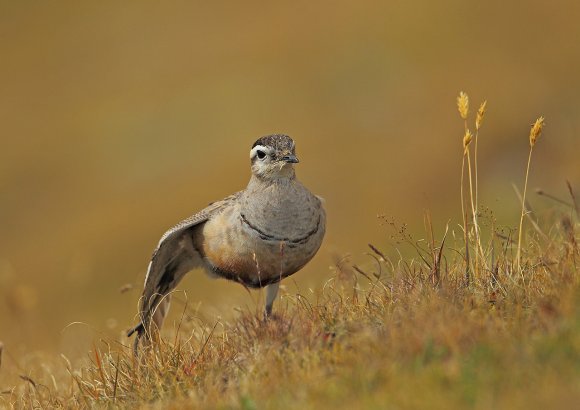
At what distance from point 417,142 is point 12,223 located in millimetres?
24215

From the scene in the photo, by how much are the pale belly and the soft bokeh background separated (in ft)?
42.9

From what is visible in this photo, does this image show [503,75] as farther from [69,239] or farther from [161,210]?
[69,239]

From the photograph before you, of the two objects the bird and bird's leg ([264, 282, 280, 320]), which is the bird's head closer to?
the bird

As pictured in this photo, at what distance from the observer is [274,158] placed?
33.5 ft

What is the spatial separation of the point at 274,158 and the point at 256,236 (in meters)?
1.11

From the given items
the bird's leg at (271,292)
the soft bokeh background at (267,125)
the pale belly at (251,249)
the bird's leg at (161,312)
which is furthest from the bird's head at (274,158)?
the soft bokeh background at (267,125)

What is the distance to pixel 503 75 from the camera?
41094 millimetres

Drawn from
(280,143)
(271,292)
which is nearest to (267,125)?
(280,143)

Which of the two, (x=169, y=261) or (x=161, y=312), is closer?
(x=169, y=261)

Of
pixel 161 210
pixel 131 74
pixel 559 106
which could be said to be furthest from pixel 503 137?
pixel 131 74

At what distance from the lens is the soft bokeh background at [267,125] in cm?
3519

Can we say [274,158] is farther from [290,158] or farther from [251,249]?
[251,249]

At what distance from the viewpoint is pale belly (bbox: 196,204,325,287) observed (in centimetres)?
941

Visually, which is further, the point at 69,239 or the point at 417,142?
the point at 69,239
